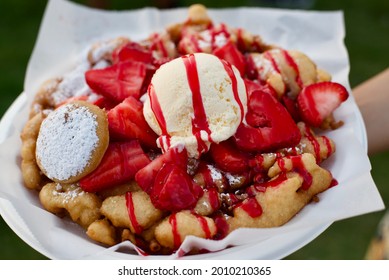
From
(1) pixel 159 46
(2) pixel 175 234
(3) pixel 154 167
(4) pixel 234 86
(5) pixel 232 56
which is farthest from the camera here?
(1) pixel 159 46

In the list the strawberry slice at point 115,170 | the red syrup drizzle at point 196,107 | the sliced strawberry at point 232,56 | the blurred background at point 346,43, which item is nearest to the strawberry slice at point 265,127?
the red syrup drizzle at point 196,107

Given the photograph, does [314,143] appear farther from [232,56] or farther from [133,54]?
[133,54]

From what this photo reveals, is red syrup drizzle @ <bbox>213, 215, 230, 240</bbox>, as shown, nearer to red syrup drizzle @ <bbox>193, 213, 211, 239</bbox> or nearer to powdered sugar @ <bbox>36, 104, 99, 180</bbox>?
red syrup drizzle @ <bbox>193, 213, 211, 239</bbox>

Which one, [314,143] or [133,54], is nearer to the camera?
[314,143]

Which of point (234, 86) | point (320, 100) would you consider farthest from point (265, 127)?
point (320, 100)

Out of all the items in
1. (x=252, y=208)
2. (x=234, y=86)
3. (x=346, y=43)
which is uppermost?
(x=234, y=86)
